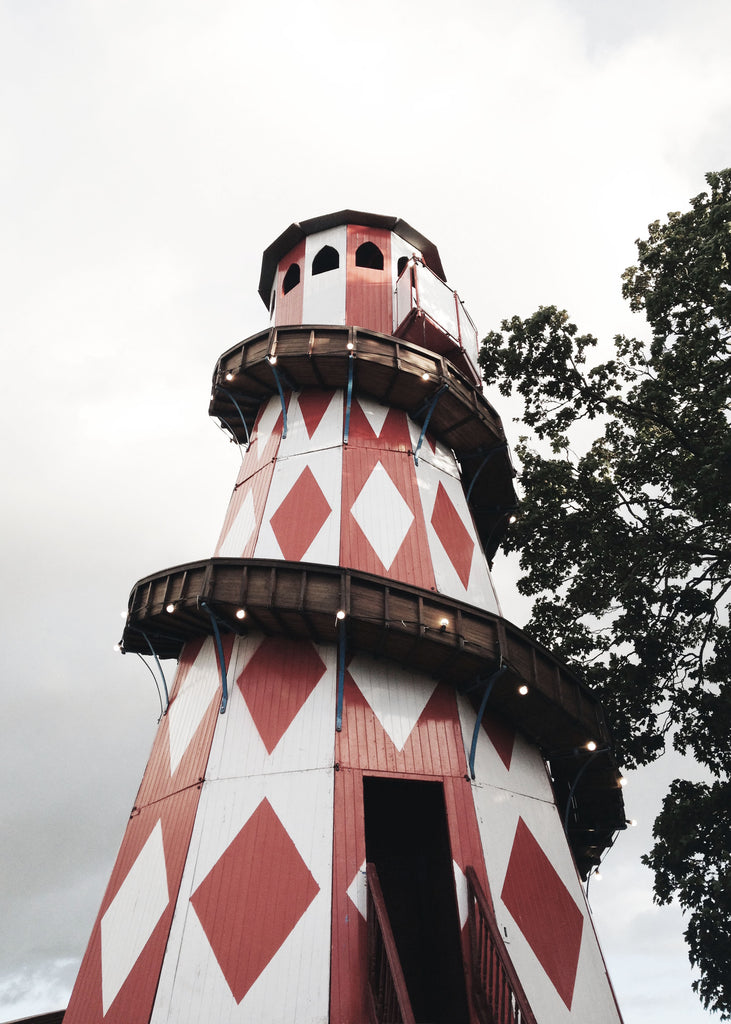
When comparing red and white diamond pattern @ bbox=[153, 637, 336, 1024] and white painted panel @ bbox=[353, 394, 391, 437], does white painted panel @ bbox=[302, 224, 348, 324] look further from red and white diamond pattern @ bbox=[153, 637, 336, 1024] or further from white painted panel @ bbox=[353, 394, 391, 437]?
red and white diamond pattern @ bbox=[153, 637, 336, 1024]

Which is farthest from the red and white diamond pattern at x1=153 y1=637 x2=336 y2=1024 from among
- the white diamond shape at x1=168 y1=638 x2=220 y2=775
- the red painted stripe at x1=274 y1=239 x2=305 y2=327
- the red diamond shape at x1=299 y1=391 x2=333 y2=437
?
the red painted stripe at x1=274 y1=239 x2=305 y2=327

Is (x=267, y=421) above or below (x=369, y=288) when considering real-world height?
below

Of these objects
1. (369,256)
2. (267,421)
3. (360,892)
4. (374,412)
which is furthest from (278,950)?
(369,256)

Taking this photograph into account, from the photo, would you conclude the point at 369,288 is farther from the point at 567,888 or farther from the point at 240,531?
the point at 567,888

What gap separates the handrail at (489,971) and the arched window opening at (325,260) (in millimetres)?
18883

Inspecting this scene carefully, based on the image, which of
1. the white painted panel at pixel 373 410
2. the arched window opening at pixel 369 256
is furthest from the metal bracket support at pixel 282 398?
the arched window opening at pixel 369 256

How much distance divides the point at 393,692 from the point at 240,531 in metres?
6.18

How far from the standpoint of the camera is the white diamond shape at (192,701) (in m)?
13.6

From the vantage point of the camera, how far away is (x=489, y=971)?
10352 mm

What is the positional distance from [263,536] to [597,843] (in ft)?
43.2

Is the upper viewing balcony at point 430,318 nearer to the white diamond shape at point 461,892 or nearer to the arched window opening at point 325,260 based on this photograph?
the arched window opening at point 325,260

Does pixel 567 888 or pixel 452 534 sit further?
pixel 452 534

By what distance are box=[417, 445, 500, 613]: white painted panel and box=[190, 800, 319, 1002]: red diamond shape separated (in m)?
6.72

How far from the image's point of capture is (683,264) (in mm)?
17281
